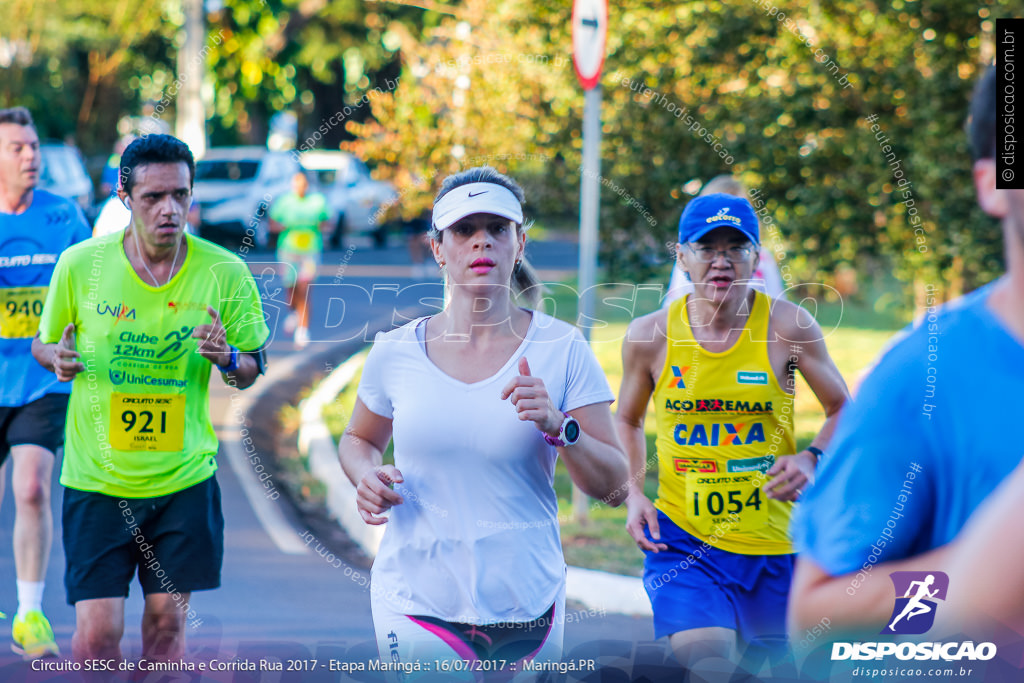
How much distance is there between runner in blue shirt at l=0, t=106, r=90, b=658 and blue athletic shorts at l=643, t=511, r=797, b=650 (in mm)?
2533

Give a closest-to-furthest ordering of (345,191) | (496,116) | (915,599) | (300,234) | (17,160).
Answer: (915,599)
(17,160)
(496,116)
(300,234)
(345,191)

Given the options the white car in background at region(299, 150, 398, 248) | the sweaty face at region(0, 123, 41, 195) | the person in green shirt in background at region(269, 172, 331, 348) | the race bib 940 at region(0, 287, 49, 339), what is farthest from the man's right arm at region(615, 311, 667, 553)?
the white car in background at region(299, 150, 398, 248)

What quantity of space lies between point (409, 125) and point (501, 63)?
0.84 meters

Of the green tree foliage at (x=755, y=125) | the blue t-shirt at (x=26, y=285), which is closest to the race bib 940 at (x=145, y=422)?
the blue t-shirt at (x=26, y=285)

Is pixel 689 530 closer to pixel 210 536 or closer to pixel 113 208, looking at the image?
pixel 210 536

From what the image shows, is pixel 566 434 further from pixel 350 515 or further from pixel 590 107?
pixel 350 515

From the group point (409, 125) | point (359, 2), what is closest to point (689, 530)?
point (409, 125)

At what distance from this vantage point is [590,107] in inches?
240

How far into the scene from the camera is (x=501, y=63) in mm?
8727

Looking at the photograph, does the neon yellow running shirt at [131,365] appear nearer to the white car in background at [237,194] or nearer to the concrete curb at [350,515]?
the concrete curb at [350,515]

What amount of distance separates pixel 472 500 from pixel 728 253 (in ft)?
4.56

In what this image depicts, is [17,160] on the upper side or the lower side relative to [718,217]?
A: upper

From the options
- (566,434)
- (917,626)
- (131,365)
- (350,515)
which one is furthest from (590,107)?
(917,626)

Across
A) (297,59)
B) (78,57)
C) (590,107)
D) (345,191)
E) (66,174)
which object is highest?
(297,59)
